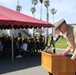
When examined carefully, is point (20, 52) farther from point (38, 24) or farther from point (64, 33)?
point (64, 33)

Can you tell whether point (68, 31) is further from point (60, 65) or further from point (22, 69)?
point (22, 69)

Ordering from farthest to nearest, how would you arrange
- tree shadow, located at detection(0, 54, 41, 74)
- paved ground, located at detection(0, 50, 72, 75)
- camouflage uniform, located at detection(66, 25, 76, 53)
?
tree shadow, located at detection(0, 54, 41, 74) < paved ground, located at detection(0, 50, 72, 75) < camouflage uniform, located at detection(66, 25, 76, 53)

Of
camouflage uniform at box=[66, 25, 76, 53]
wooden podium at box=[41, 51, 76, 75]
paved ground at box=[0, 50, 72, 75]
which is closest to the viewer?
wooden podium at box=[41, 51, 76, 75]

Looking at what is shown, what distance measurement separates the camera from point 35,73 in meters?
10.3

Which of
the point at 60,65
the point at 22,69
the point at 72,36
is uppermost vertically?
the point at 72,36

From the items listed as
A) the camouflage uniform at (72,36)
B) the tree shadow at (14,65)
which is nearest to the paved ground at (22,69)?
the tree shadow at (14,65)

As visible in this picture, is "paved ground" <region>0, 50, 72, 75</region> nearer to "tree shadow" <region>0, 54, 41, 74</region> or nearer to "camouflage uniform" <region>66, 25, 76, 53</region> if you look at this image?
"tree shadow" <region>0, 54, 41, 74</region>

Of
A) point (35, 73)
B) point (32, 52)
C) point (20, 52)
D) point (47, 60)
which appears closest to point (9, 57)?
point (20, 52)

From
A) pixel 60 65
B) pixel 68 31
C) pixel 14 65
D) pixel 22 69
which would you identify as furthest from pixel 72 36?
pixel 14 65

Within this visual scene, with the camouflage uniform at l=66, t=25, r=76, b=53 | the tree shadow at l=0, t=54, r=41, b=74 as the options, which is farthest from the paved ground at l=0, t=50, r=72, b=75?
the camouflage uniform at l=66, t=25, r=76, b=53

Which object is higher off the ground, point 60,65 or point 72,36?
point 72,36

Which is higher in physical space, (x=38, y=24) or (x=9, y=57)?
(x=38, y=24)

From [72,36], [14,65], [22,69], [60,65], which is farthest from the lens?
[14,65]

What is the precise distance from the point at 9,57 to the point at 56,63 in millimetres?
11977
